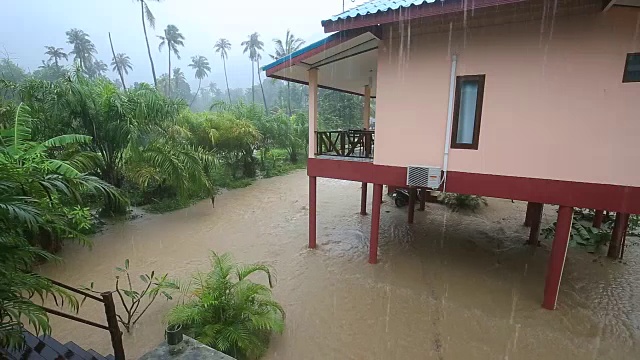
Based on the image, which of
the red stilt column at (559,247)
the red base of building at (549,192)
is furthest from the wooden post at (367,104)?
the red stilt column at (559,247)

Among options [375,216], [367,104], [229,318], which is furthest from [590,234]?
[229,318]

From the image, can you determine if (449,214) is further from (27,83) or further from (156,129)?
(27,83)

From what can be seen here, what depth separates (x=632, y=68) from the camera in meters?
4.11

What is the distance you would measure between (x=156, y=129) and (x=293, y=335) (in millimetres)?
7307

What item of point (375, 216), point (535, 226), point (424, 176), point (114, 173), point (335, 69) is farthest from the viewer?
point (114, 173)

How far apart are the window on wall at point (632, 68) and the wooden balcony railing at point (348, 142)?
4.02m

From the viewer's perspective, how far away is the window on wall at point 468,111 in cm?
502

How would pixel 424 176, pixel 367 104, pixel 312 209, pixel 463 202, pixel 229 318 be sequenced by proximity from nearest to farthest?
pixel 229 318 < pixel 424 176 < pixel 312 209 < pixel 367 104 < pixel 463 202

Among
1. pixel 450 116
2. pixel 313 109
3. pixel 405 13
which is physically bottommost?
pixel 450 116

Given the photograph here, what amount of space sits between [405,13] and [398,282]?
15.8ft

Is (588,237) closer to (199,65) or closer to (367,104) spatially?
(367,104)

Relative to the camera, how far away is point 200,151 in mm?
11195

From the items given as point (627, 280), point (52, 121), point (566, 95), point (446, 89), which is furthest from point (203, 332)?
point (627, 280)

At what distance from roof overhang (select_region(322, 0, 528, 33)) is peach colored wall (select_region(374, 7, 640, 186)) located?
2.87 feet
